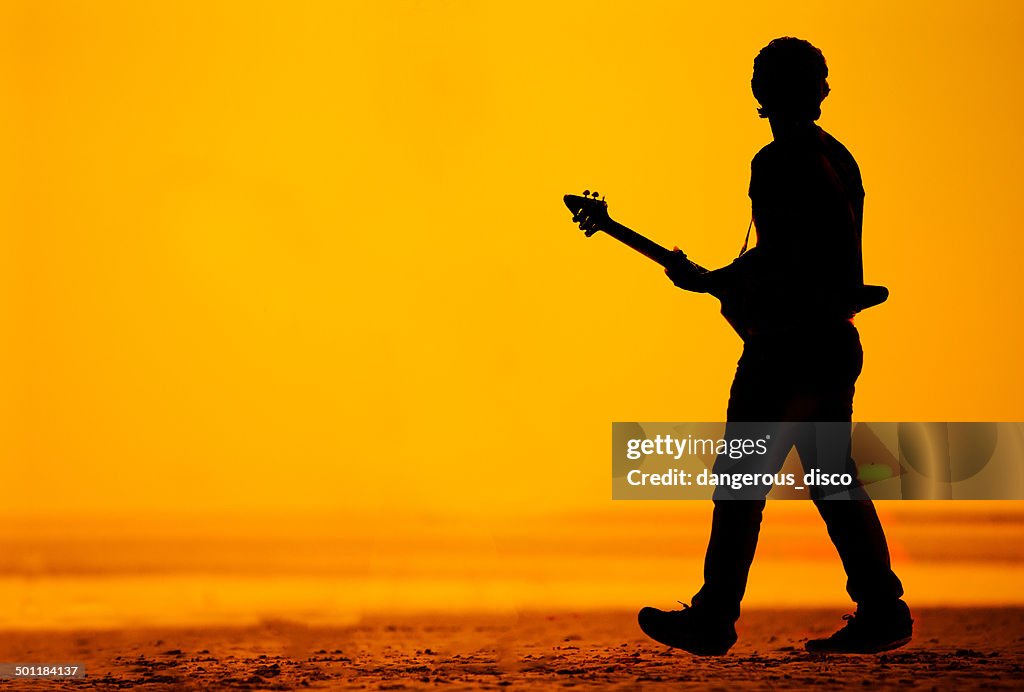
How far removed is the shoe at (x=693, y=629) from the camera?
5.28m

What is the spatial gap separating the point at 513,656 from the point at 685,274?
3327 mm

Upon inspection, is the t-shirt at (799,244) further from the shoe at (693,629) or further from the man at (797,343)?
the shoe at (693,629)

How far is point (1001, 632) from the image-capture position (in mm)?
8523

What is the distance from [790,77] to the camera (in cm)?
527

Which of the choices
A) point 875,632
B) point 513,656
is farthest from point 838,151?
point 513,656

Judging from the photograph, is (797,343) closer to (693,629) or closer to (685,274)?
(685,274)

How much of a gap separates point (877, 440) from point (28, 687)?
4404 millimetres

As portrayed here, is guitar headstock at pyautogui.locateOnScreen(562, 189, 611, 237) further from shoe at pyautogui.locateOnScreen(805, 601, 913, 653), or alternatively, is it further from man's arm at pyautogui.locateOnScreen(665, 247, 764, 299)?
shoe at pyautogui.locateOnScreen(805, 601, 913, 653)

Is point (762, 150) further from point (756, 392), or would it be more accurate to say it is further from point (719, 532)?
point (719, 532)

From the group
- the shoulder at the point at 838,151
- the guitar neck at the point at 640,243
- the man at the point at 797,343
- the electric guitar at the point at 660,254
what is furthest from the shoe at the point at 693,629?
the shoulder at the point at 838,151

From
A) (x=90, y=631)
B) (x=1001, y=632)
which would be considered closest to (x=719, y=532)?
(x=1001, y=632)

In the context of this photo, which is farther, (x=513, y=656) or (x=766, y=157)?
(x=513, y=656)

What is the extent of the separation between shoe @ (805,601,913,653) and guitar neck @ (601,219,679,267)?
161 centimetres

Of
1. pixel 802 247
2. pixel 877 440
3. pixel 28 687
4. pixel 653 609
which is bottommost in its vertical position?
pixel 28 687
